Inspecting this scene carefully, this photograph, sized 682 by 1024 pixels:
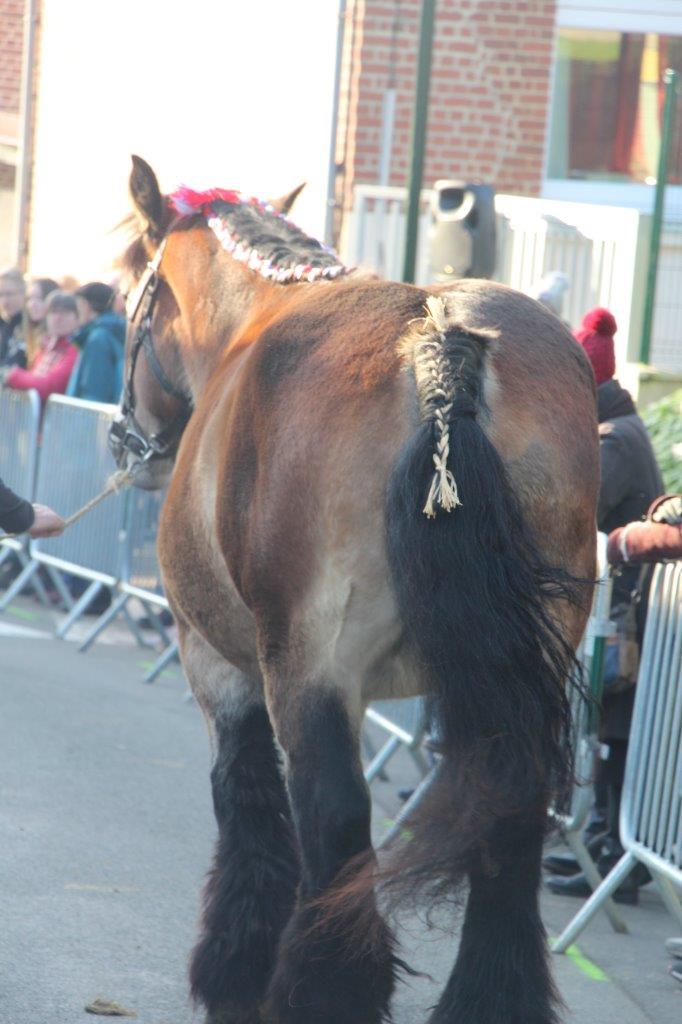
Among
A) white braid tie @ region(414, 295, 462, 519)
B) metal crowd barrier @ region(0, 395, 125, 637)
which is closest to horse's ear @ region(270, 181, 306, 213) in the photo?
white braid tie @ region(414, 295, 462, 519)

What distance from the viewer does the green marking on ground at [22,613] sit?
37.0ft

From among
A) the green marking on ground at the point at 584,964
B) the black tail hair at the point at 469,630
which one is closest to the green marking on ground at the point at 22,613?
the green marking on ground at the point at 584,964

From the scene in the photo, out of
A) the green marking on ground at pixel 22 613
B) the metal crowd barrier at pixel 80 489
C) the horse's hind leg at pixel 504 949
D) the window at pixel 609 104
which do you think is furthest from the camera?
the window at pixel 609 104

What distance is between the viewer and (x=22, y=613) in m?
11.4

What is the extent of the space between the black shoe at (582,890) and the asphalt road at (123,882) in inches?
2.6

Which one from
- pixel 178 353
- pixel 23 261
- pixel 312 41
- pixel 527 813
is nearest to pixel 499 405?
pixel 527 813

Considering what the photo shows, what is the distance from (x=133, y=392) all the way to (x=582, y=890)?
2577mm

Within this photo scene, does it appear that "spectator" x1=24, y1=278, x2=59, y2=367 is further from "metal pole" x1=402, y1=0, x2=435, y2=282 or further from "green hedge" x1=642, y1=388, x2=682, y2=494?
"green hedge" x1=642, y1=388, x2=682, y2=494

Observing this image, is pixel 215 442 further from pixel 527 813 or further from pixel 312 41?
pixel 312 41

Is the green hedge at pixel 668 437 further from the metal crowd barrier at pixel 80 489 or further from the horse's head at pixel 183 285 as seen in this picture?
the metal crowd barrier at pixel 80 489

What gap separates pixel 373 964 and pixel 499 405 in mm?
1279

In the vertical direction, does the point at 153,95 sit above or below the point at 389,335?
above

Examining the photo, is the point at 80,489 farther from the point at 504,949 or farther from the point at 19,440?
the point at 504,949

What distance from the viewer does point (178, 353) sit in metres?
5.18
